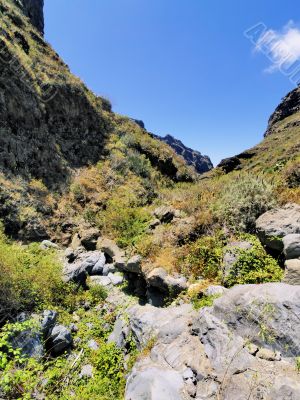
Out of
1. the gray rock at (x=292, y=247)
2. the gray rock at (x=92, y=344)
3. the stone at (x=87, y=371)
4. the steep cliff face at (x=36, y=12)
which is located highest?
the steep cliff face at (x=36, y=12)

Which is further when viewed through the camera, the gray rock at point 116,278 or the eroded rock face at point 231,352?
the gray rock at point 116,278

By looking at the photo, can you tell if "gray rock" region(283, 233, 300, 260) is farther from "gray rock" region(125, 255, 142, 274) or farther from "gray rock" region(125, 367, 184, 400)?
"gray rock" region(125, 255, 142, 274)

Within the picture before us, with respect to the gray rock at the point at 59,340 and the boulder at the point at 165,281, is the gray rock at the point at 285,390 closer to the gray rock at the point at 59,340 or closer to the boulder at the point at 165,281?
the boulder at the point at 165,281

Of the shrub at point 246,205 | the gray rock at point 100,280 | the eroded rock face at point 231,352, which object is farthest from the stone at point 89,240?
the eroded rock face at point 231,352

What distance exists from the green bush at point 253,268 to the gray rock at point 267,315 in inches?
53.0

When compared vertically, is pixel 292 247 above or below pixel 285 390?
above

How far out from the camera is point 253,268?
21.8 ft

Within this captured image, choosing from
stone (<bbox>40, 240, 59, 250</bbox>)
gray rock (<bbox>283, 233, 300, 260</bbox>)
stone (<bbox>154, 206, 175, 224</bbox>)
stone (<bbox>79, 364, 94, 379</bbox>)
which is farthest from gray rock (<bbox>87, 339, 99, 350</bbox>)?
stone (<bbox>40, 240, 59, 250</bbox>)

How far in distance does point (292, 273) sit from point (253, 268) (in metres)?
1.29

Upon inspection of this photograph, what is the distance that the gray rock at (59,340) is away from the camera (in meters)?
6.62

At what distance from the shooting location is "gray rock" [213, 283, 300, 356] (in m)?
4.07

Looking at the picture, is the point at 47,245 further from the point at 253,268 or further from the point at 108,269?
the point at 253,268

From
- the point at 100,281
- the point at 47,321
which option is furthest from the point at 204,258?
the point at 47,321

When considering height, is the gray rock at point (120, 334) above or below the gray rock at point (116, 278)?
below
